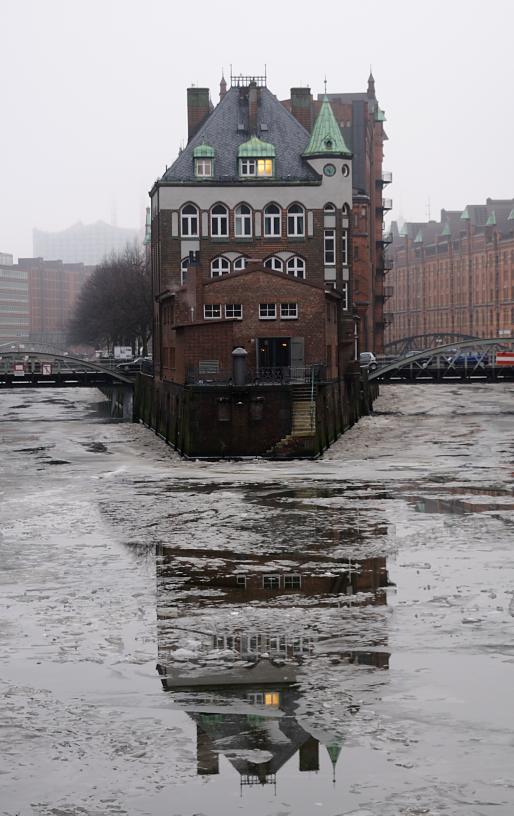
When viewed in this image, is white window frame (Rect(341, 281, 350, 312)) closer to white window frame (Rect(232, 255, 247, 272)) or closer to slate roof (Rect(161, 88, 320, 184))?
white window frame (Rect(232, 255, 247, 272))

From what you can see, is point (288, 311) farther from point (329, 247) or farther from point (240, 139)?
point (240, 139)

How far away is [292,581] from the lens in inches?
1147

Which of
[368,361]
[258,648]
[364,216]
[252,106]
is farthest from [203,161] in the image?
[258,648]

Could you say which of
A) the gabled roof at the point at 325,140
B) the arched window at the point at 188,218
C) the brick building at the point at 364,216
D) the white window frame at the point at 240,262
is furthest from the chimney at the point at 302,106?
the brick building at the point at 364,216

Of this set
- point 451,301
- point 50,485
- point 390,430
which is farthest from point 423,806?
point 451,301

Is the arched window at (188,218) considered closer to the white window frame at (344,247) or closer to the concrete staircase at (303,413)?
the white window frame at (344,247)

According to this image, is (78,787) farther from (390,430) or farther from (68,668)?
(390,430)

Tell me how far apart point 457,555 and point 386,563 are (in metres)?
2.10

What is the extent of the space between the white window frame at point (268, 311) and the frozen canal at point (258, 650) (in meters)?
18.8

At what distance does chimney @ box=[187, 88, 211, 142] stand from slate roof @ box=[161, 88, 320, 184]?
2351 millimetres

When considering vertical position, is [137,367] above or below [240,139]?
below

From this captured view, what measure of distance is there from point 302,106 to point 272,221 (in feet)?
35.3

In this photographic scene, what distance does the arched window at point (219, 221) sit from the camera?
263ft

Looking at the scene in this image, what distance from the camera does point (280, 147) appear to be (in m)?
81.7
